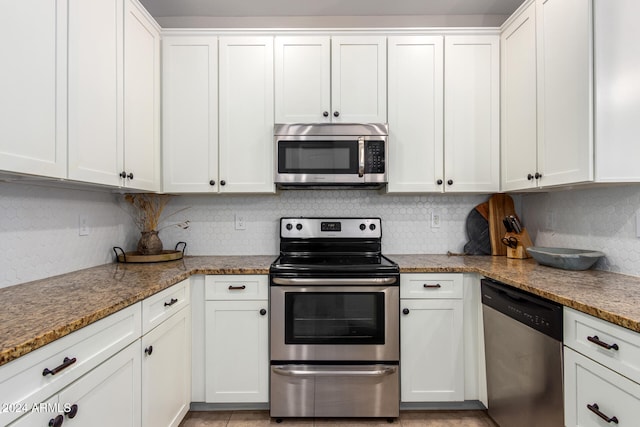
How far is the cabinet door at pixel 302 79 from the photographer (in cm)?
225

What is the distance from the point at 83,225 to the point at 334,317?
1559 millimetres

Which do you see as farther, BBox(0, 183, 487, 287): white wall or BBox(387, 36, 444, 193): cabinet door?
BBox(0, 183, 487, 287): white wall

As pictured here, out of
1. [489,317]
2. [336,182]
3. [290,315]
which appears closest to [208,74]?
[336,182]

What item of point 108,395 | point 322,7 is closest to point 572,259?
point 108,395

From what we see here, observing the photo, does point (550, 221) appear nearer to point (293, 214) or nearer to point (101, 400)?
point (293, 214)

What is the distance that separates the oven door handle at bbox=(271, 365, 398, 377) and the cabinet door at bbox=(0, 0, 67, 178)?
1502 mm

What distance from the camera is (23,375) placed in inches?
32.9

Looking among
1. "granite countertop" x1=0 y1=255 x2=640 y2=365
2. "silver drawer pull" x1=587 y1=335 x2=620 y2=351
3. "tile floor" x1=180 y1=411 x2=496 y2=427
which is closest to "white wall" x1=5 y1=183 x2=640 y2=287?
"granite countertop" x1=0 y1=255 x2=640 y2=365

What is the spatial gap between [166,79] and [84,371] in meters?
1.88

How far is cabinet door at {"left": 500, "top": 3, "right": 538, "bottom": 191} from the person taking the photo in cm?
194

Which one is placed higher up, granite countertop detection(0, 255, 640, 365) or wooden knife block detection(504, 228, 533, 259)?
wooden knife block detection(504, 228, 533, 259)

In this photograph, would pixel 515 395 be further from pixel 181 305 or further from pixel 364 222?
pixel 181 305

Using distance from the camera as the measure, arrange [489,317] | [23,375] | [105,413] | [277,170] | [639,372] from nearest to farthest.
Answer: [23,375] < [639,372] < [105,413] < [489,317] < [277,170]

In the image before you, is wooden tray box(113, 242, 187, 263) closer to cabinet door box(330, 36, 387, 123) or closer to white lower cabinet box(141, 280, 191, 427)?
white lower cabinet box(141, 280, 191, 427)
